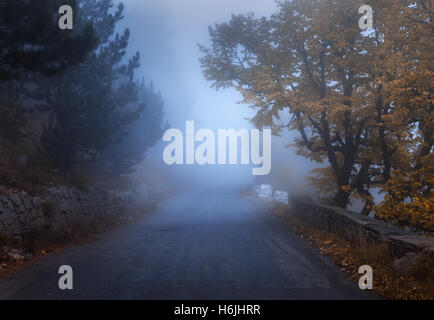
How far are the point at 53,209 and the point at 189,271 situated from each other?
605 centimetres

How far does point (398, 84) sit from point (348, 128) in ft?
15.4

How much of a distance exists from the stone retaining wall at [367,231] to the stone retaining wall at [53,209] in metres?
8.68

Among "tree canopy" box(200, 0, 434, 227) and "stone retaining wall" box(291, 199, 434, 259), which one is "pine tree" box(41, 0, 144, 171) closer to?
"tree canopy" box(200, 0, 434, 227)

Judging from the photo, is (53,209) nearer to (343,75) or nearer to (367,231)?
(367,231)

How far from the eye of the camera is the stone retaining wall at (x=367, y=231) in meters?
6.36

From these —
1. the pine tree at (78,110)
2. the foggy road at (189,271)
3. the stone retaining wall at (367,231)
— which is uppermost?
the pine tree at (78,110)

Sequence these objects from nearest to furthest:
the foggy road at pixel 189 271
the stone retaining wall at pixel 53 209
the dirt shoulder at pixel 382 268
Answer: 1. the dirt shoulder at pixel 382 268
2. the foggy road at pixel 189 271
3. the stone retaining wall at pixel 53 209

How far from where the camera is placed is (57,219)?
35.1 feet

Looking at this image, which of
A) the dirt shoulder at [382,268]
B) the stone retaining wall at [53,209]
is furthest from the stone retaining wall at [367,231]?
the stone retaining wall at [53,209]

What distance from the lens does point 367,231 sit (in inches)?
318

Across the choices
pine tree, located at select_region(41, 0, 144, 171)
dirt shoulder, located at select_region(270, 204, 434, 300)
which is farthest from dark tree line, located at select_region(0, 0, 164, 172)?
dirt shoulder, located at select_region(270, 204, 434, 300)

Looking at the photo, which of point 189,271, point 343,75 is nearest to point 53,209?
point 189,271

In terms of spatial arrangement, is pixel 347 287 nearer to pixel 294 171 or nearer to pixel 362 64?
pixel 362 64

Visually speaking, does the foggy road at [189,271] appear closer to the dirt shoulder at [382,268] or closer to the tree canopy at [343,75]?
the dirt shoulder at [382,268]
